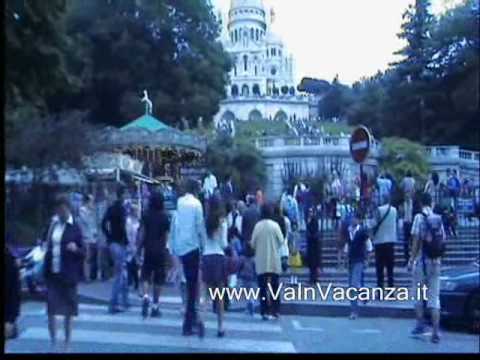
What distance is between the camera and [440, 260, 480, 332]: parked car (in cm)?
720

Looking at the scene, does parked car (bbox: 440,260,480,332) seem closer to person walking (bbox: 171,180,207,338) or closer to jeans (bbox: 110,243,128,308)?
person walking (bbox: 171,180,207,338)

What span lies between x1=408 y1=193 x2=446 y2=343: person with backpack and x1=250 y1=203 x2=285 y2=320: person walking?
52.2 inches

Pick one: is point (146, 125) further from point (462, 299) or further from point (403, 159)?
point (462, 299)

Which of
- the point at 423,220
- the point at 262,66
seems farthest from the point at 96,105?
the point at 423,220

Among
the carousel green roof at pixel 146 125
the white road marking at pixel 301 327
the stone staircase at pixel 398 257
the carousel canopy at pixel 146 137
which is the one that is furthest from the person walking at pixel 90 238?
the carousel green roof at pixel 146 125

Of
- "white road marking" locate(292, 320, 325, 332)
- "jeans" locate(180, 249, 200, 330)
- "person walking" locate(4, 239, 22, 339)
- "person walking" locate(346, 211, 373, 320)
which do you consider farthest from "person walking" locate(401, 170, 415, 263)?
"person walking" locate(4, 239, 22, 339)

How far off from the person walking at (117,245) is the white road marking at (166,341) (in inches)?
52.8

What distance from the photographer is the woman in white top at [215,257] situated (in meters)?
6.58

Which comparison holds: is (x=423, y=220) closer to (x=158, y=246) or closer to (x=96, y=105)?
(x=158, y=246)

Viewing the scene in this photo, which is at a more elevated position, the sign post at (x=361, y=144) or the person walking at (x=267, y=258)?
the sign post at (x=361, y=144)

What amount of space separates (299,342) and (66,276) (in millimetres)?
1830

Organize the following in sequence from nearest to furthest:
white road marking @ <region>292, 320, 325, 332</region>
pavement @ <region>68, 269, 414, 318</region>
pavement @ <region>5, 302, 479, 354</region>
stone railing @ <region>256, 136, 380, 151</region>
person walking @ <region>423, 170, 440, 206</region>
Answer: pavement @ <region>5, 302, 479, 354</region> → pavement @ <region>68, 269, 414, 318</region> → white road marking @ <region>292, 320, 325, 332</region> → person walking @ <region>423, 170, 440, 206</region> → stone railing @ <region>256, 136, 380, 151</region>

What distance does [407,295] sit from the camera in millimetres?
6469

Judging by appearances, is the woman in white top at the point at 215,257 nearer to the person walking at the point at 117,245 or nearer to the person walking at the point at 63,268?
the person walking at the point at 63,268
